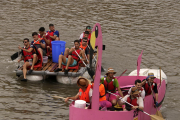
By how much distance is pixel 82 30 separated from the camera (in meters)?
19.1

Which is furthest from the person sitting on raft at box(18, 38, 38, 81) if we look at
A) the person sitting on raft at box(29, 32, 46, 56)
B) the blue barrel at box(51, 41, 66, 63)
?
the blue barrel at box(51, 41, 66, 63)

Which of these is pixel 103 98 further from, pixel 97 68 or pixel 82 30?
pixel 82 30

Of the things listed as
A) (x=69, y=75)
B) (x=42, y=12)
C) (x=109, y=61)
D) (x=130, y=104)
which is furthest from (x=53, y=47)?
(x=42, y=12)

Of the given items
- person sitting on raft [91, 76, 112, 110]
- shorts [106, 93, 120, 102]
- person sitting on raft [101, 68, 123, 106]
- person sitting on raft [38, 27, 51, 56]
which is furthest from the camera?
person sitting on raft [38, 27, 51, 56]

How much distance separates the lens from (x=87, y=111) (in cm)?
717

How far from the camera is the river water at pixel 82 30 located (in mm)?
10203

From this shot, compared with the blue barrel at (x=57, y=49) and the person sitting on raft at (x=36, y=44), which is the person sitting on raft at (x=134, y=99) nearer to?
the person sitting on raft at (x=36, y=44)

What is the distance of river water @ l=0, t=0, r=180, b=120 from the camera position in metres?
10.2

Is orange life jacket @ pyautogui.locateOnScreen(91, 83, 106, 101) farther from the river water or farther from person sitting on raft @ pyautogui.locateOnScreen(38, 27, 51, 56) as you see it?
person sitting on raft @ pyautogui.locateOnScreen(38, 27, 51, 56)

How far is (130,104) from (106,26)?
1238 centimetres

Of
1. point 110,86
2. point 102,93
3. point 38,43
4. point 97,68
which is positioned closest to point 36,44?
point 38,43

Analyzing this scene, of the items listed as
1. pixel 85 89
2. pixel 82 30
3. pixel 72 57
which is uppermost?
pixel 82 30

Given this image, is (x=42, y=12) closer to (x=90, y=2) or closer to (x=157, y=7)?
(x=90, y=2)

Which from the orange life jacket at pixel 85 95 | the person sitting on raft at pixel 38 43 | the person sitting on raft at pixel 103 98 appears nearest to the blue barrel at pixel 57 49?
the person sitting on raft at pixel 38 43
